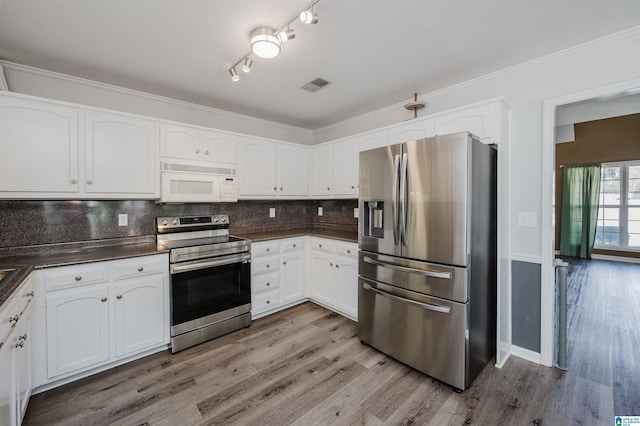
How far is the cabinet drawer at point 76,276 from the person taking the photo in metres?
1.98

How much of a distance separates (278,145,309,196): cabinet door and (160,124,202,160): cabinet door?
1.09 meters

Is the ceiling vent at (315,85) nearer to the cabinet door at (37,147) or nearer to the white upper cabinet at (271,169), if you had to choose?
the white upper cabinet at (271,169)

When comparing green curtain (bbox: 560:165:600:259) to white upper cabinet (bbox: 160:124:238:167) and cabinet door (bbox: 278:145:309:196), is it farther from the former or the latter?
white upper cabinet (bbox: 160:124:238:167)

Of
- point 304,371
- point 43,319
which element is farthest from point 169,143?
point 304,371

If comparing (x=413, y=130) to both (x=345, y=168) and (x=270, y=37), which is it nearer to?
(x=345, y=168)

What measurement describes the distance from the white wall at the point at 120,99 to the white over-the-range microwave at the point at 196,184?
2.52 feet

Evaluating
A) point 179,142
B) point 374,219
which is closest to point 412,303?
point 374,219

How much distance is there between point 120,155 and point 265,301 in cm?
208

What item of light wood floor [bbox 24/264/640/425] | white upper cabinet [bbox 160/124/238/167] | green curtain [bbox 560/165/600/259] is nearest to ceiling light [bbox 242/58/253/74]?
white upper cabinet [bbox 160/124/238/167]

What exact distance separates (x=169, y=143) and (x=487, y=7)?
2.85m

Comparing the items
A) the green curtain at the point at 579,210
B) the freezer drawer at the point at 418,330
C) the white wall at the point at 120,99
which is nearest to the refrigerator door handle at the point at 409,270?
the freezer drawer at the point at 418,330

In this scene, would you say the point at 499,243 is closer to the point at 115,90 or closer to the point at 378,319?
the point at 378,319

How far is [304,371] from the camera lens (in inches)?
88.3

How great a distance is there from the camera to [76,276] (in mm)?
2057
